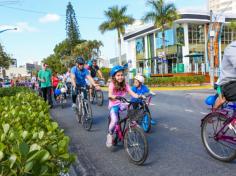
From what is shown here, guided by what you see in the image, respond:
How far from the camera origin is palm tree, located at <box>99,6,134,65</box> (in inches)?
1818

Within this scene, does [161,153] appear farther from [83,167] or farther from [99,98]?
[99,98]

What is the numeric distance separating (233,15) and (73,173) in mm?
50251

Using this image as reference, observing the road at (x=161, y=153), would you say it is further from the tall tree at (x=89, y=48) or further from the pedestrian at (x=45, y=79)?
the tall tree at (x=89, y=48)

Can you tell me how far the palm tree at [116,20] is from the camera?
152ft

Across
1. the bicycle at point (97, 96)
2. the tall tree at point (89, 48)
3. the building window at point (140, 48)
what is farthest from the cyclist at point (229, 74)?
the tall tree at point (89, 48)

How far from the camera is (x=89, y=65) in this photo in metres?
15.2

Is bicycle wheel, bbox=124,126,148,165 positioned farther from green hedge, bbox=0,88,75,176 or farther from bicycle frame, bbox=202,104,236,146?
green hedge, bbox=0,88,75,176

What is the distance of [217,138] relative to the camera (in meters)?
5.17

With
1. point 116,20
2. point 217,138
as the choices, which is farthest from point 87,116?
point 116,20

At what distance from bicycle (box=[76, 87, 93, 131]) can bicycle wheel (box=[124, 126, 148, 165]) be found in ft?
10.1

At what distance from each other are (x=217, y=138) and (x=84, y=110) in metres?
4.30

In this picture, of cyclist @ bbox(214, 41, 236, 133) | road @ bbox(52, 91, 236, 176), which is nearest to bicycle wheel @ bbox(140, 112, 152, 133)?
road @ bbox(52, 91, 236, 176)

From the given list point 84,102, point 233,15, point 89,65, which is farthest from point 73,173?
point 233,15

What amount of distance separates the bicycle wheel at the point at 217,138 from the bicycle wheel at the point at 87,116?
363 cm
